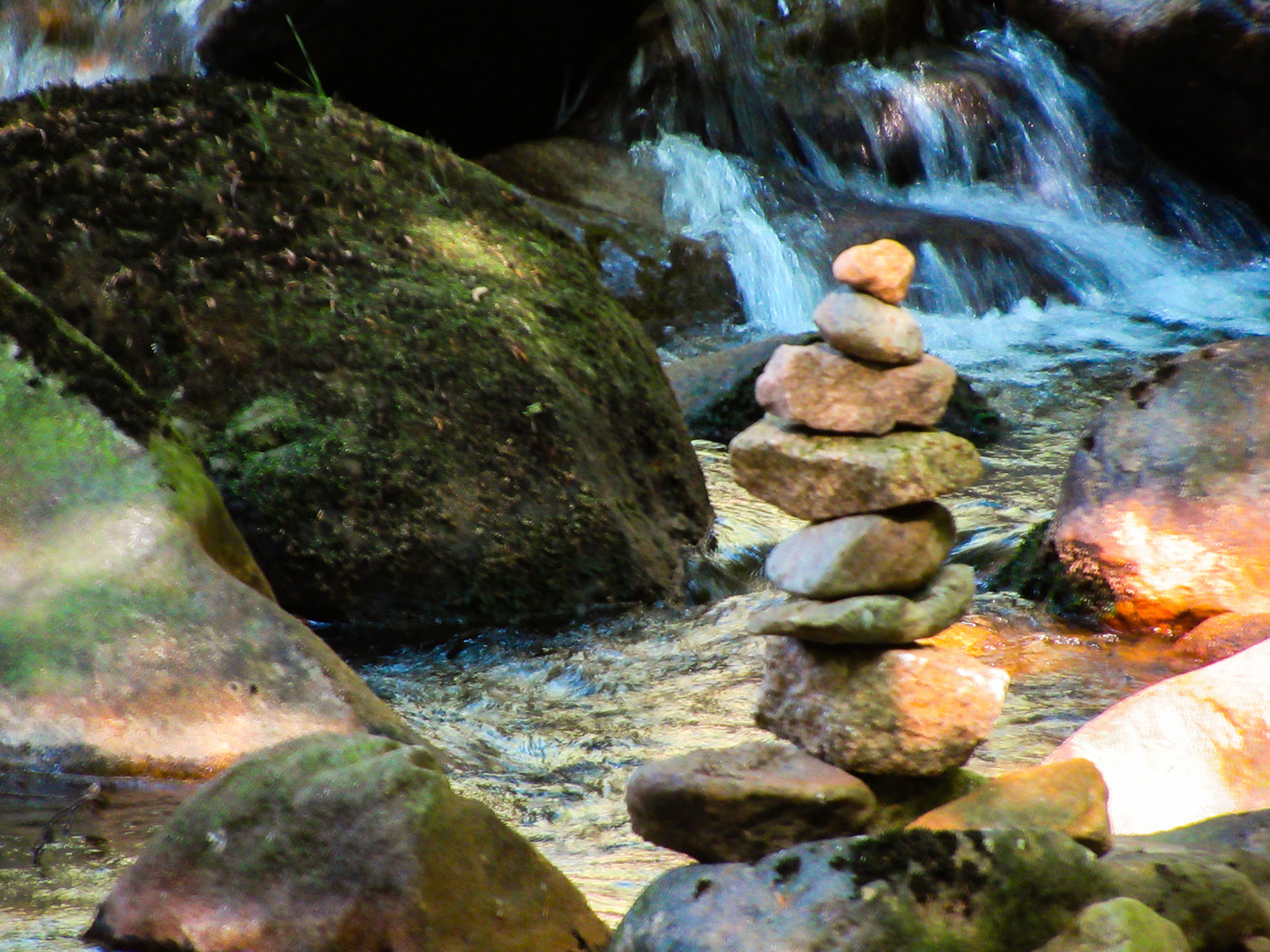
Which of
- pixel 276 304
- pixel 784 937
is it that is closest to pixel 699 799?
pixel 784 937

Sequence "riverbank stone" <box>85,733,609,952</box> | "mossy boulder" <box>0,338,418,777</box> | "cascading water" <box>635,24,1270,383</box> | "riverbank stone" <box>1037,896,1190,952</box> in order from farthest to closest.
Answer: "cascading water" <box>635,24,1270,383</box> < "mossy boulder" <box>0,338,418,777</box> < "riverbank stone" <box>85,733,609,952</box> < "riverbank stone" <box>1037,896,1190,952</box>

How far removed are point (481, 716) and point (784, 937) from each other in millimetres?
2442

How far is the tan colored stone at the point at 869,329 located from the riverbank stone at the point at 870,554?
0.36 m

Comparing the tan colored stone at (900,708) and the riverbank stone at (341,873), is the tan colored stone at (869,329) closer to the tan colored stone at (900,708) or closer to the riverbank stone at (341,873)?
the tan colored stone at (900,708)

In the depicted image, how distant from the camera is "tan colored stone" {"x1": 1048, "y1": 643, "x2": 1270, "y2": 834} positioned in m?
3.72

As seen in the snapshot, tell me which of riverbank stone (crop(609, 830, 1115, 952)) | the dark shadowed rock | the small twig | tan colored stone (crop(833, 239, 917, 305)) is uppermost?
the dark shadowed rock

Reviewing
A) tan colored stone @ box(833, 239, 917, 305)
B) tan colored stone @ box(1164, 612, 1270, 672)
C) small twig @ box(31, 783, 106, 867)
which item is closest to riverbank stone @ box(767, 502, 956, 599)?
tan colored stone @ box(833, 239, 917, 305)

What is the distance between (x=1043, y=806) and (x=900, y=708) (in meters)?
0.38

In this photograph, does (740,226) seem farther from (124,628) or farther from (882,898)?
(882,898)

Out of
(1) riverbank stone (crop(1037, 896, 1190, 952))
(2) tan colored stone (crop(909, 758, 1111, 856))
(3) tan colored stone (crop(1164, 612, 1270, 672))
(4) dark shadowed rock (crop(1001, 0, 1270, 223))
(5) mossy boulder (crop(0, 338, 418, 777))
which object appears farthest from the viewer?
(4) dark shadowed rock (crop(1001, 0, 1270, 223))

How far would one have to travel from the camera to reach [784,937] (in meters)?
2.42

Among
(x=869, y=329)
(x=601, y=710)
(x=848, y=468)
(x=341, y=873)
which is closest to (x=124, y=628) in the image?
(x=341, y=873)

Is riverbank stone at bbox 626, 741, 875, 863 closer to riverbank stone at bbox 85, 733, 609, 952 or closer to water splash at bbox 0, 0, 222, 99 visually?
riverbank stone at bbox 85, 733, 609, 952

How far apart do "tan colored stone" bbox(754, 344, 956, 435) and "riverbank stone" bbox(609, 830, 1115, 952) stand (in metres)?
0.95
